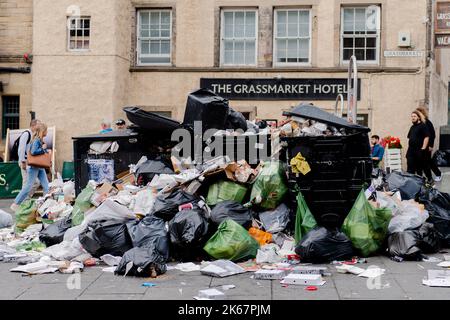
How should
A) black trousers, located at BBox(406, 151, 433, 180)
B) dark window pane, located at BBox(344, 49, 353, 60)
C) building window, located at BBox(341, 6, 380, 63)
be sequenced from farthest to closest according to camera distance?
dark window pane, located at BBox(344, 49, 353, 60) → building window, located at BBox(341, 6, 380, 63) → black trousers, located at BBox(406, 151, 433, 180)

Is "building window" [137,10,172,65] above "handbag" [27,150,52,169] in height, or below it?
above

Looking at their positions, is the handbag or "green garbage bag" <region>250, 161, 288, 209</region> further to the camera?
the handbag

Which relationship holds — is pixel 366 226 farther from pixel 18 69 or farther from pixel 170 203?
pixel 18 69

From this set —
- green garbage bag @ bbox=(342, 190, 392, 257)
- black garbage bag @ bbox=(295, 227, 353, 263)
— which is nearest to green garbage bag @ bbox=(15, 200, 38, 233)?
black garbage bag @ bbox=(295, 227, 353, 263)

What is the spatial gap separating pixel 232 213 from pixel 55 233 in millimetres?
A: 2228

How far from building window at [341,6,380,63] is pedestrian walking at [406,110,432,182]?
641 cm

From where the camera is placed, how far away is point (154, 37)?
786 inches

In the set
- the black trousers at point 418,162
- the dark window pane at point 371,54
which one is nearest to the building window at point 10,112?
the dark window pane at point 371,54

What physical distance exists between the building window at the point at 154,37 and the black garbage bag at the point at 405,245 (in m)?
13.3

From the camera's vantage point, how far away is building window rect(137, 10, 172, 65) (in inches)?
784

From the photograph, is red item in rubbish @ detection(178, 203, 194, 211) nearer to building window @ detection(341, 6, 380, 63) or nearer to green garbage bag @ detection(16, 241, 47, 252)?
green garbage bag @ detection(16, 241, 47, 252)

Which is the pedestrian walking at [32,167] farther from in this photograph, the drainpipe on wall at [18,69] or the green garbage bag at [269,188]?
the drainpipe on wall at [18,69]

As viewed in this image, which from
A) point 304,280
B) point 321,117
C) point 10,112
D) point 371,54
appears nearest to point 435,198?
point 321,117

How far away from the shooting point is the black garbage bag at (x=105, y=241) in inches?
292
